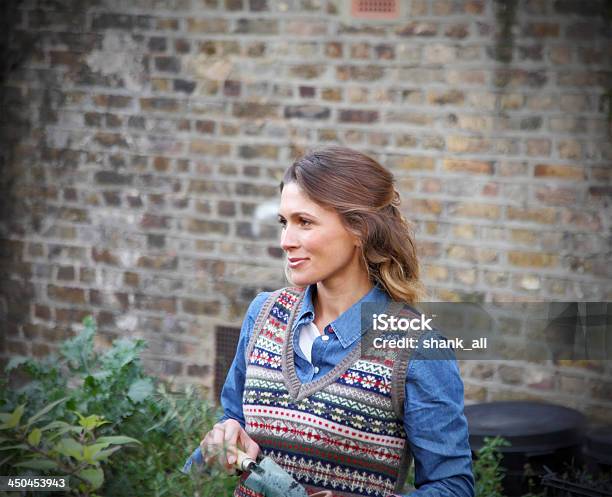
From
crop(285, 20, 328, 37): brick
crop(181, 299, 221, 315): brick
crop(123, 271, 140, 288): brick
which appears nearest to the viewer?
crop(285, 20, 328, 37): brick

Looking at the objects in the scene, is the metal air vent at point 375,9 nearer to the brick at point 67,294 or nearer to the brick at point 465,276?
the brick at point 465,276

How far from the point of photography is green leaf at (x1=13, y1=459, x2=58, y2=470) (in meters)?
1.79

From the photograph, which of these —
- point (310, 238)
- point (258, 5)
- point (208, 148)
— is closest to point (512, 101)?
point (258, 5)

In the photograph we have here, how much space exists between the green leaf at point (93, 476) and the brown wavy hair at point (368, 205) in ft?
2.71

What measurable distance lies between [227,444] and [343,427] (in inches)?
11.1

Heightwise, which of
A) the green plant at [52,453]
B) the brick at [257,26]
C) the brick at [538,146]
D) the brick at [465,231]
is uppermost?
the brick at [257,26]

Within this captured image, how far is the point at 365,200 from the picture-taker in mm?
2240

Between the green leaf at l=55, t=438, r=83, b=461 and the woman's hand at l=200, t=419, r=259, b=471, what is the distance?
28 centimetres

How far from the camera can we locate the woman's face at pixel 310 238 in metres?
2.21

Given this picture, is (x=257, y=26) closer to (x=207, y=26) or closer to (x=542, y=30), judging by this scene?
(x=207, y=26)

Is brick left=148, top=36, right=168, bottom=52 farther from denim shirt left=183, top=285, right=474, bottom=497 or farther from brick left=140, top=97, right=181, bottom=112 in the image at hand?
denim shirt left=183, top=285, right=474, bottom=497

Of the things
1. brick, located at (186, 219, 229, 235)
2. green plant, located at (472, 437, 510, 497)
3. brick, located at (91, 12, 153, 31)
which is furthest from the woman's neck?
brick, located at (91, 12, 153, 31)

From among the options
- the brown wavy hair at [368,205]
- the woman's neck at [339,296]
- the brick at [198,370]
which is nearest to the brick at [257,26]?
the brick at [198,370]

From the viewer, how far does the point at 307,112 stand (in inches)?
188
